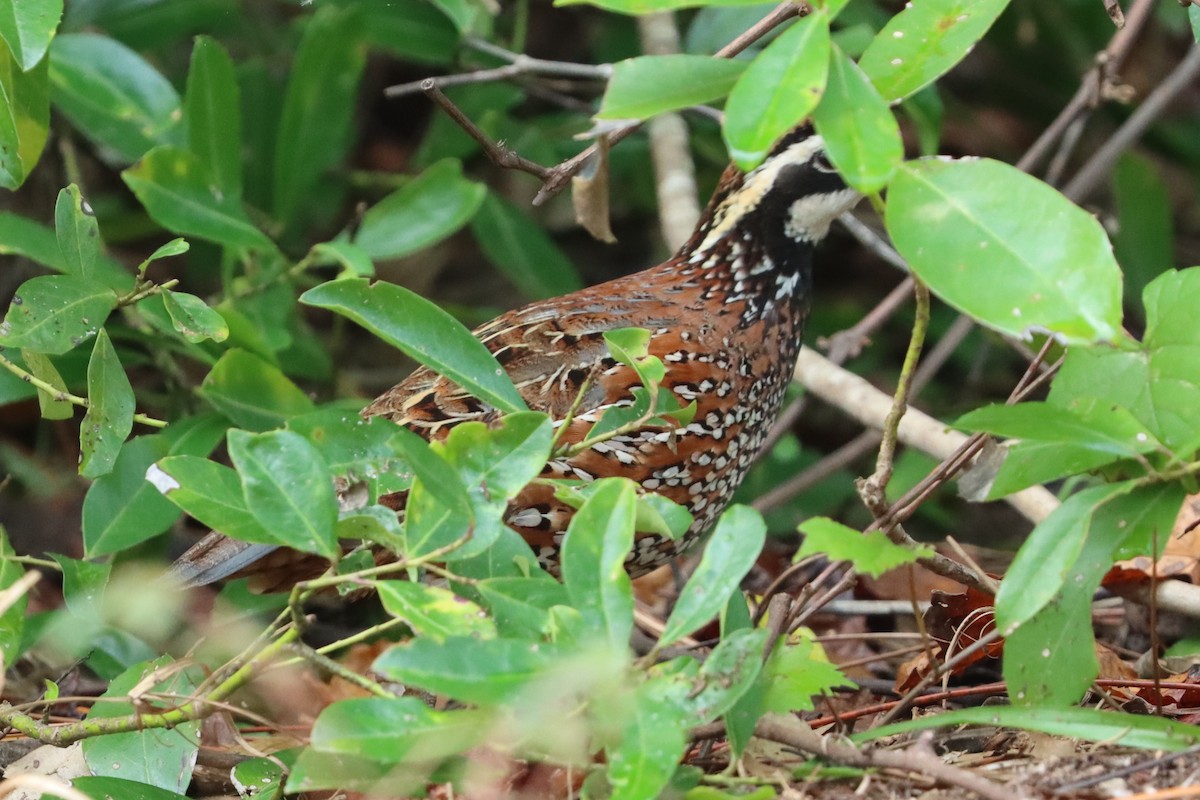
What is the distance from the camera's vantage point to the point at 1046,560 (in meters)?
1.90

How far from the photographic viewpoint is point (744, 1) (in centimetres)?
175

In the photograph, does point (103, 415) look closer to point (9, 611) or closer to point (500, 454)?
point (9, 611)

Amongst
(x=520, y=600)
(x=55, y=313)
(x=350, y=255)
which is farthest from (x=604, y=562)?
(x=350, y=255)

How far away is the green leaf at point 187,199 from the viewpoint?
3604mm

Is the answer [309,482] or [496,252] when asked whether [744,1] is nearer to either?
[309,482]

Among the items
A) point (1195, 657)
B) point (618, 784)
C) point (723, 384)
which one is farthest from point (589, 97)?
point (618, 784)

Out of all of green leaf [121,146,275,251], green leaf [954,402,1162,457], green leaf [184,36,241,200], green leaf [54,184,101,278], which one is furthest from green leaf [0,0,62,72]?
green leaf [954,402,1162,457]

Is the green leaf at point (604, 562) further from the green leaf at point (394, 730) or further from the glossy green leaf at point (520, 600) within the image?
the green leaf at point (394, 730)

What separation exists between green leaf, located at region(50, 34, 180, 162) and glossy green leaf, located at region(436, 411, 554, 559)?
2.42 metres

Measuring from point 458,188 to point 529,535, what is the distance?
1443mm

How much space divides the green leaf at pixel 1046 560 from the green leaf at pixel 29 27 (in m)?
1.85

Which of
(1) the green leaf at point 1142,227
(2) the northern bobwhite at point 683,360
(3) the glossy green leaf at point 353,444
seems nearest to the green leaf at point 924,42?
(3) the glossy green leaf at point 353,444

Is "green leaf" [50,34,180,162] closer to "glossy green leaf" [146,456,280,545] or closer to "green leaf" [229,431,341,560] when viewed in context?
"glossy green leaf" [146,456,280,545]

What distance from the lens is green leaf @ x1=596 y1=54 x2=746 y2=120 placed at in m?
1.78
